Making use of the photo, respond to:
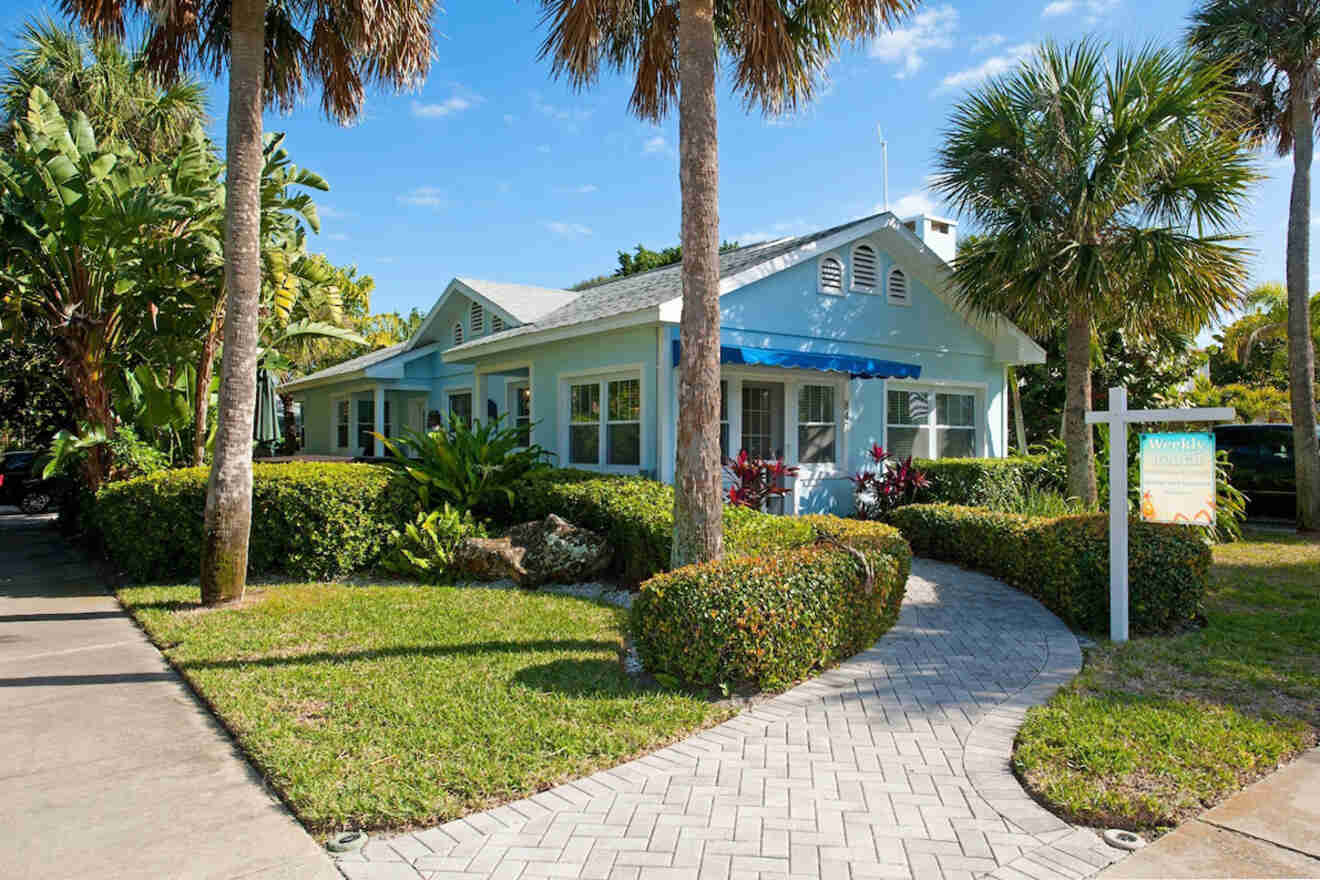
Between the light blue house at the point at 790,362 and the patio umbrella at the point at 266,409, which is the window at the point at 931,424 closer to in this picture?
the light blue house at the point at 790,362

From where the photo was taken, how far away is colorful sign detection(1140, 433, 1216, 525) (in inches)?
239

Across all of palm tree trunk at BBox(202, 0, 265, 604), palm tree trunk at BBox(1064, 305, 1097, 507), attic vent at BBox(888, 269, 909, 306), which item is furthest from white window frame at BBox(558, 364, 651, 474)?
palm tree trunk at BBox(1064, 305, 1097, 507)

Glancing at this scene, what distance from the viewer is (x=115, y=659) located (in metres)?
6.45

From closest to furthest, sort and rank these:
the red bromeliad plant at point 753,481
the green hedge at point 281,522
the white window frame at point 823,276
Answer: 1. the green hedge at point 281,522
2. the red bromeliad plant at point 753,481
3. the white window frame at point 823,276

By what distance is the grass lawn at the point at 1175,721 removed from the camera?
12.3ft

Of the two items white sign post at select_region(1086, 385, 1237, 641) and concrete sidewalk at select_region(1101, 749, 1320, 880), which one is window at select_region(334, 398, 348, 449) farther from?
concrete sidewalk at select_region(1101, 749, 1320, 880)

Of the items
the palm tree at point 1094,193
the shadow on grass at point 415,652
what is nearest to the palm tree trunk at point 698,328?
the shadow on grass at point 415,652

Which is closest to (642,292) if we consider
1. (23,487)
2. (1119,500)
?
(1119,500)

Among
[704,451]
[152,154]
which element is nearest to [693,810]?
[704,451]

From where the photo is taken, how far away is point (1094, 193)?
1033 centimetres

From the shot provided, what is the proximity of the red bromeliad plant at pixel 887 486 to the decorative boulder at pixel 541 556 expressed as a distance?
491cm

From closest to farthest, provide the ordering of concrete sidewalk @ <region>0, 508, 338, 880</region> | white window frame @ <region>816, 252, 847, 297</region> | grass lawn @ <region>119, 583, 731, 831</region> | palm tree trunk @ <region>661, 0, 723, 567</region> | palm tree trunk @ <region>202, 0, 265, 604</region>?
1. concrete sidewalk @ <region>0, 508, 338, 880</region>
2. grass lawn @ <region>119, 583, 731, 831</region>
3. palm tree trunk @ <region>661, 0, 723, 567</region>
4. palm tree trunk @ <region>202, 0, 265, 604</region>
5. white window frame @ <region>816, 252, 847, 297</region>

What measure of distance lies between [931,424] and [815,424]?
2.77 metres

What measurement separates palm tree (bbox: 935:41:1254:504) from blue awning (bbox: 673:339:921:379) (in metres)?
1.72
